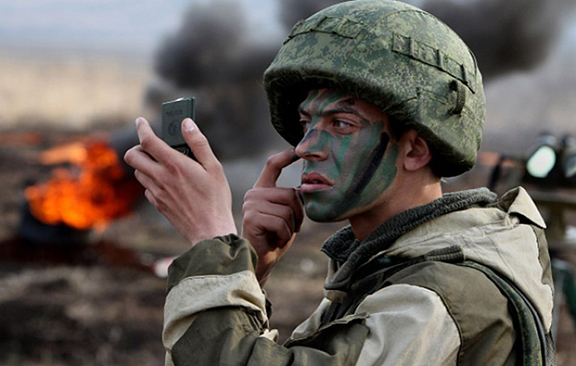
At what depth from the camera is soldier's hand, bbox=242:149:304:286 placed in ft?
7.93

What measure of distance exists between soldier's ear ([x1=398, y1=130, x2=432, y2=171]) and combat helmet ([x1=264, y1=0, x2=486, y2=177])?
0.03 meters

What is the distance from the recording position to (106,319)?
10.4 meters

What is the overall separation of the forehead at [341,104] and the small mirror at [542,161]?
369 cm

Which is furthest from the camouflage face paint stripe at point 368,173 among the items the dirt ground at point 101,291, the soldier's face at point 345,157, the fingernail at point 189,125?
the dirt ground at point 101,291

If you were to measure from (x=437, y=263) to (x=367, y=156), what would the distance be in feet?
1.40

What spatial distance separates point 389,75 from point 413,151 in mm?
273

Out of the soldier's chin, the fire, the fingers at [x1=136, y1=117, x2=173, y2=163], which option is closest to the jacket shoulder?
the soldier's chin

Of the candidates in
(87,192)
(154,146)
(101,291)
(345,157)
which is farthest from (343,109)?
(87,192)

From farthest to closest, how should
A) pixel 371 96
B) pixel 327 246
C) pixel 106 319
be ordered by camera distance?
pixel 106 319 < pixel 327 246 < pixel 371 96

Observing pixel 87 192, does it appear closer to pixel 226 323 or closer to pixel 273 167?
pixel 273 167

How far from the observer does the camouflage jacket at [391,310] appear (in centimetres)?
176

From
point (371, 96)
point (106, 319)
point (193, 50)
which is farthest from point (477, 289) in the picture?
point (193, 50)

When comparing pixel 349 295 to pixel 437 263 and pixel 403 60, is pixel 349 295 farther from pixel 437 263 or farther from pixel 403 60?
pixel 403 60

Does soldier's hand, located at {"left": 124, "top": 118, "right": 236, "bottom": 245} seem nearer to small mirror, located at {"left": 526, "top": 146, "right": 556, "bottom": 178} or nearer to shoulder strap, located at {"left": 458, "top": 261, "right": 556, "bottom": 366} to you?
shoulder strap, located at {"left": 458, "top": 261, "right": 556, "bottom": 366}
